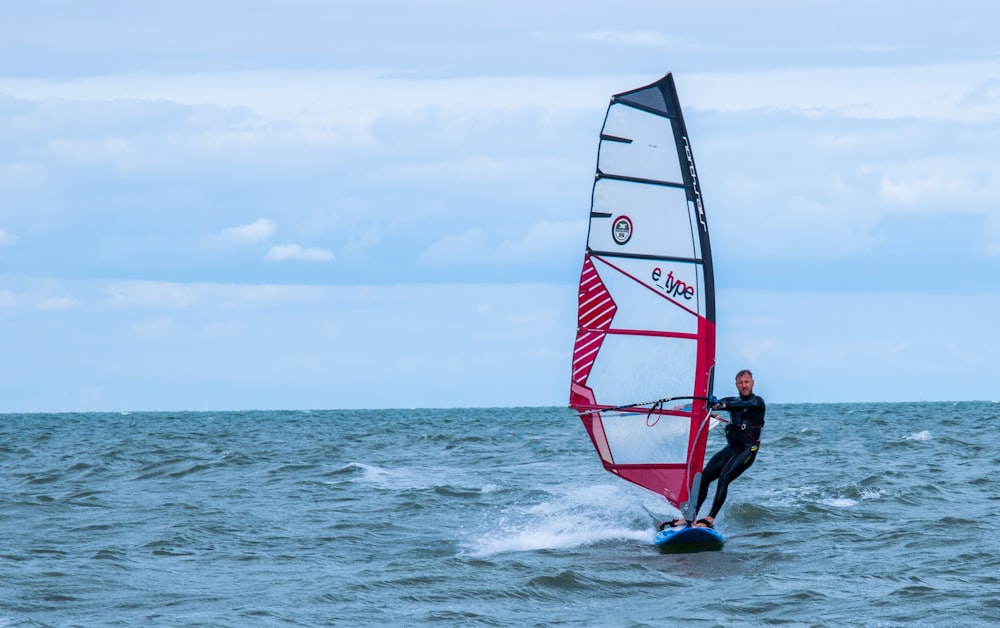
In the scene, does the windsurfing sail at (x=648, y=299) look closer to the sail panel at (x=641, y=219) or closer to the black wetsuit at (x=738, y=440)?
the sail panel at (x=641, y=219)

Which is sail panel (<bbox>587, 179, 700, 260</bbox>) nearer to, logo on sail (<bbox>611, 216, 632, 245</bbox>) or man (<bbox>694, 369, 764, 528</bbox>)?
logo on sail (<bbox>611, 216, 632, 245</bbox>)

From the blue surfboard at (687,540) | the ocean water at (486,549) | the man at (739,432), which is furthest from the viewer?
the blue surfboard at (687,540)

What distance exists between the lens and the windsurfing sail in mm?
10094

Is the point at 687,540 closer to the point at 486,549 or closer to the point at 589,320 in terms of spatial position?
the point at 486,549

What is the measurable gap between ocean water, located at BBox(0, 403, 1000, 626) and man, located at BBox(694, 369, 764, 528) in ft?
2.34

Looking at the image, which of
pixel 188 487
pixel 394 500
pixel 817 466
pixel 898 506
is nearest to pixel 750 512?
pixel 898 506

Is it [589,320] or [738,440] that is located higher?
[589,320]

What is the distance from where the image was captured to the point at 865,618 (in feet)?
25.1

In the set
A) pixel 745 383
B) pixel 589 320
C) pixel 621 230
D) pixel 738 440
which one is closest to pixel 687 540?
pixel 738 440

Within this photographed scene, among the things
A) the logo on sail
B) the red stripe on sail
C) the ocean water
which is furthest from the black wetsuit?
the logo on sail

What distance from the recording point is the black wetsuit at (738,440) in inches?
394

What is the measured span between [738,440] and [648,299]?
4.74ft

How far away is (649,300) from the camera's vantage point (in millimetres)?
10258

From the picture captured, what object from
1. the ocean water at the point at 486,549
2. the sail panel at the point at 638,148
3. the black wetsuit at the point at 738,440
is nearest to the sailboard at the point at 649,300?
the sail panel at the point at 638,148
